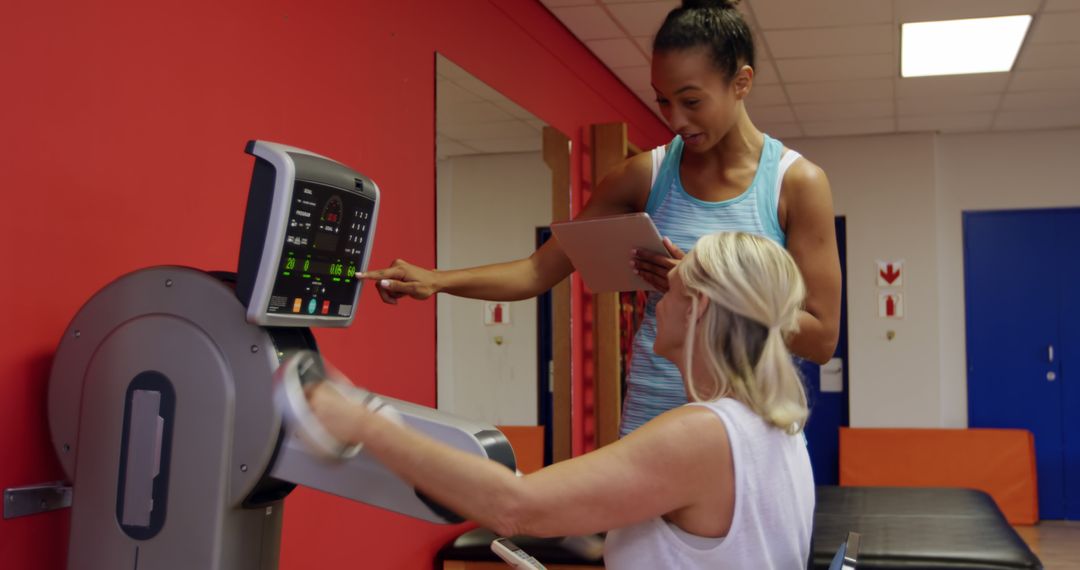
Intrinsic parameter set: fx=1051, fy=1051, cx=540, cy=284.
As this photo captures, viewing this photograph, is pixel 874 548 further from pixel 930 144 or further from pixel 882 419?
pixel 930 144

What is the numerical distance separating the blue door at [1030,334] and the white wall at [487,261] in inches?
172

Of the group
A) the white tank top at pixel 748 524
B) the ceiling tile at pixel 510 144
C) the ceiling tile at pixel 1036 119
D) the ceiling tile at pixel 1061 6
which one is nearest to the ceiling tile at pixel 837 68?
the ceiling tile at pixel 1061 6

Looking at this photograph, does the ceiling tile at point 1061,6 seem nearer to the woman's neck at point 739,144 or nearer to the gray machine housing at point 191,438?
the woman's neck at point 739,144

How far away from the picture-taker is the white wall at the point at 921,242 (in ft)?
24.7

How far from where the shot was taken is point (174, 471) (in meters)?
1.44

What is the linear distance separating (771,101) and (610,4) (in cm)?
228

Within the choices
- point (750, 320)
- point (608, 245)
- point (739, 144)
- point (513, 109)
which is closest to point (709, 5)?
point (739, 144)

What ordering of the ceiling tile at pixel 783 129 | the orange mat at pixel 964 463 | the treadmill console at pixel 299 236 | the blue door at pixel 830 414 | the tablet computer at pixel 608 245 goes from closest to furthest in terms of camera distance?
the treadmill console at pixel 299 236 → the tablet computer at pixel 608 245 → the orange mat at pixel 964 463 → the ceiling tile at pixel 783 129 → the blue door at pixel 830 414

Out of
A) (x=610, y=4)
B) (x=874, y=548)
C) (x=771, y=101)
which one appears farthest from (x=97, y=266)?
(x=771, y=101)

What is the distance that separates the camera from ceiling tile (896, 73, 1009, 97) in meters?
5.99

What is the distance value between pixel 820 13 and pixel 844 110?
2.25m

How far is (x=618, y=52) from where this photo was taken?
530 cm

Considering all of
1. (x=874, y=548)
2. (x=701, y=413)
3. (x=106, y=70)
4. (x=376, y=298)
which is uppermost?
(x=106, y=70)

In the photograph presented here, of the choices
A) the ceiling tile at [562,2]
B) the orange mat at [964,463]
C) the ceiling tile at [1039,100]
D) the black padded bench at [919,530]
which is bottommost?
the orange mat at [964,463]
